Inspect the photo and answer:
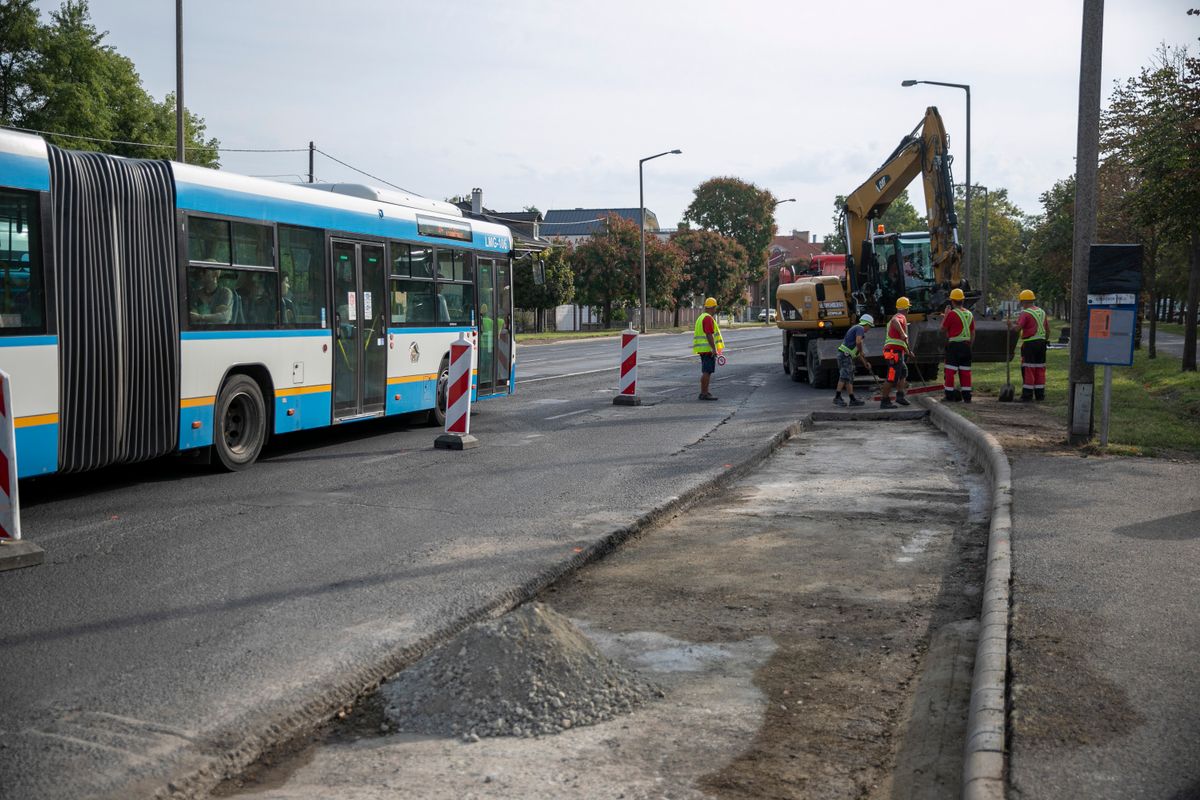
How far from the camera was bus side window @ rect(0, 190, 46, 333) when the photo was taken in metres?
8.73

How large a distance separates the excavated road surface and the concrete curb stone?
0.53 ft

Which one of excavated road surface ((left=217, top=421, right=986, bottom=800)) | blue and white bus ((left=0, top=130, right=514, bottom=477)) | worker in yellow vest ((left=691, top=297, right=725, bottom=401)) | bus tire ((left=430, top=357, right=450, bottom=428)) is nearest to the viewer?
excavated road surface ((left=217, top=421, right=986, bottom=800))

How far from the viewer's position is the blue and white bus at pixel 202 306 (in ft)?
29.5

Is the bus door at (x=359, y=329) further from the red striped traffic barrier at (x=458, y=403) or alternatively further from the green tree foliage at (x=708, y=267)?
the green tree foliage at (x=708, y=267)

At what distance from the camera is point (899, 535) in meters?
8.86

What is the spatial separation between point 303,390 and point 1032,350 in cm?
1212

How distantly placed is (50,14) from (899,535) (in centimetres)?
4749

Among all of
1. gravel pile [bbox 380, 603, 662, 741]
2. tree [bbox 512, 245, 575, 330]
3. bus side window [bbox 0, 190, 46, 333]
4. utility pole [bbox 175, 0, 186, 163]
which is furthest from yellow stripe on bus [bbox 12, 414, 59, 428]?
tree [bbox 512, 245, 575, 330]

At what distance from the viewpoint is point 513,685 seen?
4.93 metres

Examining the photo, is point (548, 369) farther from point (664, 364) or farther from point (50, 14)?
point (50, 14)

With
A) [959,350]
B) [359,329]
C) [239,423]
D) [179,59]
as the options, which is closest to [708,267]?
[179,59]

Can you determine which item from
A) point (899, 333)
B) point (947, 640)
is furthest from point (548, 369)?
point (947, 640)

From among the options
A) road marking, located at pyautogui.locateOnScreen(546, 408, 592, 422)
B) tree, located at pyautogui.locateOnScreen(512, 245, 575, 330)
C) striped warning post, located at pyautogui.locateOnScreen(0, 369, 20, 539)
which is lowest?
road marking, located at pyautogui.locateOnScreen(546, 408, 592, 422)

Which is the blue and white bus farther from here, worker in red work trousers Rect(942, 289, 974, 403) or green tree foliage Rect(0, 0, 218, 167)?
green tree foliage Rect(0, 0, 218, 167)
